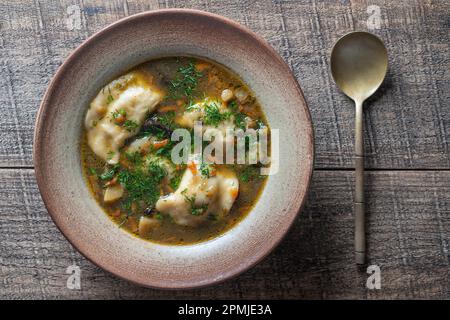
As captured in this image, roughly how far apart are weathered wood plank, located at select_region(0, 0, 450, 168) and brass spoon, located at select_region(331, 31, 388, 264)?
7cm

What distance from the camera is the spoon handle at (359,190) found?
279 cm

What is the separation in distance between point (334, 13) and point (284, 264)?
4.42ft

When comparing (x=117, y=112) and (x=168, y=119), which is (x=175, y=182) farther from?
(x=117, y=112)

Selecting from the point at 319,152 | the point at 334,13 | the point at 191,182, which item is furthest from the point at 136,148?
the point at 334,13

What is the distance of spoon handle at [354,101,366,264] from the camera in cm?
279

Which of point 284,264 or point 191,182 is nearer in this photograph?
point 191,182

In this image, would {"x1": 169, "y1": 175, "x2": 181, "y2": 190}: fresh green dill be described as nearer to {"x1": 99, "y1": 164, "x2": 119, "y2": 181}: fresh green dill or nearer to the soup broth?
the soup broth

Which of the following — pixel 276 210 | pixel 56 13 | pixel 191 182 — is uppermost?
pixel 56 13

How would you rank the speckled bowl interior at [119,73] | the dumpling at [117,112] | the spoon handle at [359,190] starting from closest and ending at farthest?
1. the speckled bowl interior at [119,73]
2. the dumpling at [117,112]
3. the spoon handle at [359,190]

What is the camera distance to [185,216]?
2703mm

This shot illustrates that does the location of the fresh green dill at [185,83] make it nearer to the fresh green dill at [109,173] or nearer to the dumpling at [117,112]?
the dumpling at [117,112]

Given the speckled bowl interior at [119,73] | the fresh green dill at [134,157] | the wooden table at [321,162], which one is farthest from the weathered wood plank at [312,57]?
the fresh green dill at [134,157]

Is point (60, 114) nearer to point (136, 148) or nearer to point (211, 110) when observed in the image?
point (136, 148)

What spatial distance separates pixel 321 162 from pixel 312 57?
0.55 m
